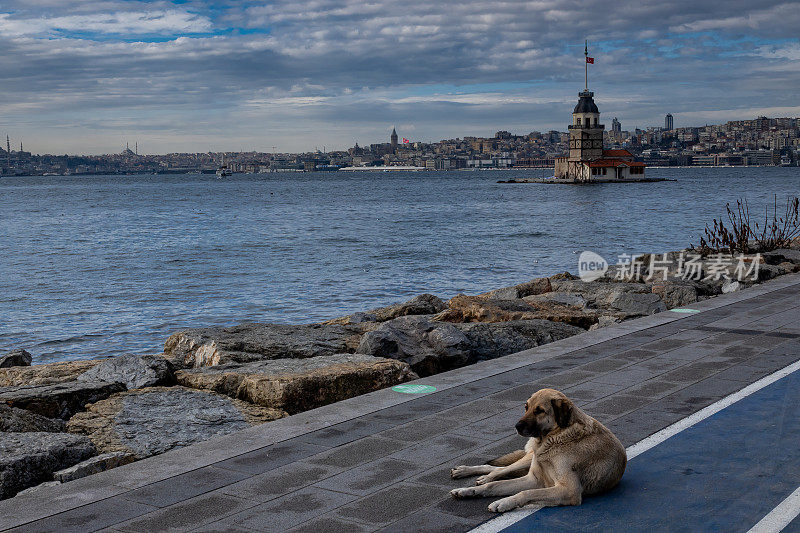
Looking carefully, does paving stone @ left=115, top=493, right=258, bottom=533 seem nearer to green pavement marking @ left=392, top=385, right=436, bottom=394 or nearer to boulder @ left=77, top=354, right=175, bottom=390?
green pavement marking @ left=392, top=385, right=436, bottom=394

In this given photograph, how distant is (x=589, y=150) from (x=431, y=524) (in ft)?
449

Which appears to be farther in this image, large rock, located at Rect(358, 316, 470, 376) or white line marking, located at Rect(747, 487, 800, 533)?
large rock, located at Rect(358, 316, 470, 376)

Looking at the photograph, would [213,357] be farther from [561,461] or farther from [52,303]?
[52,303]

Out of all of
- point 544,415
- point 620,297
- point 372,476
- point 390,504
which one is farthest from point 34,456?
point 620,297

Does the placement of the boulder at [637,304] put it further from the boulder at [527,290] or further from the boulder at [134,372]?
the boulder at [134,372]

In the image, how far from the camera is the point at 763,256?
754 inches

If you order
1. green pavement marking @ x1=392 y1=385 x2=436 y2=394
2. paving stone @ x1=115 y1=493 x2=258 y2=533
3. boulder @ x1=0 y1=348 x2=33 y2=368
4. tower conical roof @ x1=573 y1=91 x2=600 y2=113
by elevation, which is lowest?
boulder @ x1=0 y1=348 x2=33 y2=368

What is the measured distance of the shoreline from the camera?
253 inches

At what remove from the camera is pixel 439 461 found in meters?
5.82

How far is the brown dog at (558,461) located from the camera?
5016mm

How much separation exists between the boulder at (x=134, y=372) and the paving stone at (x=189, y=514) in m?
3.93

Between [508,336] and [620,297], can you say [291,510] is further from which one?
[620,297]

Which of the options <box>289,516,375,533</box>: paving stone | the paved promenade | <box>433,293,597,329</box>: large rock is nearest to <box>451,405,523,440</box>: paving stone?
the paved promenade

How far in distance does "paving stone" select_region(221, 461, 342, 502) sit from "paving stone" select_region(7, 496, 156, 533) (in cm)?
56
